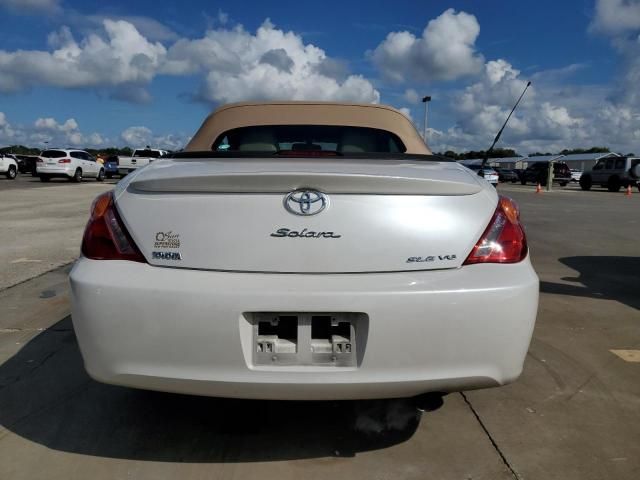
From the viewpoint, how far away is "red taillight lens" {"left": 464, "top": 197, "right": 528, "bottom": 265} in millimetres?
2133

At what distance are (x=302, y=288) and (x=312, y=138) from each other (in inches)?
75.4

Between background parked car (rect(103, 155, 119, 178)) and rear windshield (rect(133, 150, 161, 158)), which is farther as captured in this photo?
background parked car (rect(103, 155, 119, 178))

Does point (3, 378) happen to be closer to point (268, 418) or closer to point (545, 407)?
point (268, 418)

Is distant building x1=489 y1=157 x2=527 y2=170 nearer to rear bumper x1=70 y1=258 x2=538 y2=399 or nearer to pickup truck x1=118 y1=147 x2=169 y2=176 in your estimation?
pickup truck x1=118 y1=147 x2=169 y2=176

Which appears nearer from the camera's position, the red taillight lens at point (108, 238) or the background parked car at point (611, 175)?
the red taillight lens at point (108, 238)

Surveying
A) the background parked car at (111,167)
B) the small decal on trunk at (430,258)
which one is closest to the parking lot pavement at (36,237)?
the small decal on trunk at (430,258)

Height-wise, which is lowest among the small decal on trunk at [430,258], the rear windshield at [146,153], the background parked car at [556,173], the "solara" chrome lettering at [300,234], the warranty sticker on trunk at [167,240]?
the background parked car at [556,173]

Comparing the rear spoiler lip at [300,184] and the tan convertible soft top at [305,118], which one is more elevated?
the tan convertible soft top at [305,118]

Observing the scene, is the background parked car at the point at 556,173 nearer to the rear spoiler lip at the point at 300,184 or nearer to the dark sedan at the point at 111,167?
the dark sedan at the point at 111,167

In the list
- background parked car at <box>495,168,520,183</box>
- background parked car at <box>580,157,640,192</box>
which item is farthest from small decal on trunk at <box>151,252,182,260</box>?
background parked car at <box>495,168,520,183</box>

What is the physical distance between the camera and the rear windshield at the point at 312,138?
3.57 m

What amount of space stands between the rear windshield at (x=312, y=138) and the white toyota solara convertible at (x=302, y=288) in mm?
1430

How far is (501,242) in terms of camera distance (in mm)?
2174

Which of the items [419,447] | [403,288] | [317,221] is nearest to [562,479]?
[419,447]
